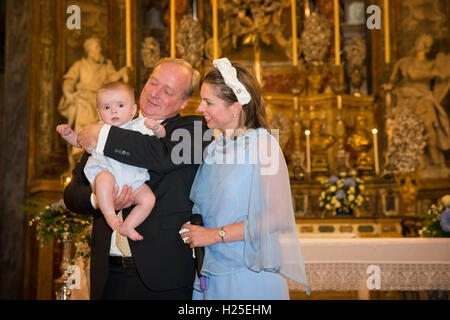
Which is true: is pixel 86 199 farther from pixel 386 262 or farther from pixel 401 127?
pixel 401 127

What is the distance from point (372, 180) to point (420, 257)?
9.06 feet

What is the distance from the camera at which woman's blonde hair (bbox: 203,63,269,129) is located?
8.24ft

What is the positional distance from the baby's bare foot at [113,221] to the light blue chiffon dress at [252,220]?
367mm

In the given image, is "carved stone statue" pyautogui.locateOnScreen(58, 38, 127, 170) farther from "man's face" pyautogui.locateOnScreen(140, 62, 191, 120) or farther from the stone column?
"man's face" pyautogui.locateOnScreen(140, 62, 191, 120)

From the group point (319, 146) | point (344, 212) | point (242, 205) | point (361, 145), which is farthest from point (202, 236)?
point (361, 145)

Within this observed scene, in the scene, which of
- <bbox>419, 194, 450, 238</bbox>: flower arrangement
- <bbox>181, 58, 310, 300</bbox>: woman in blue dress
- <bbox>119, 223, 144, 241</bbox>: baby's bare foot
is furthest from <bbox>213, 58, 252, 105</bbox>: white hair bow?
<bbox>419, 194, 450, 238</bbox>: flower arrangement

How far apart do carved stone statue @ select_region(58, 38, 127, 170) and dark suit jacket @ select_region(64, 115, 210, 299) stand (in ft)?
15.1

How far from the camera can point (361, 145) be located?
283 inches

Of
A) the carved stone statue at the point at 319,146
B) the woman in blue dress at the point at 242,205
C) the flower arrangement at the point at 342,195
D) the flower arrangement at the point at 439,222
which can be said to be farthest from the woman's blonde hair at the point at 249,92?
the carved stone statue at the point at 319,146

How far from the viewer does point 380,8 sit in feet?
25.6

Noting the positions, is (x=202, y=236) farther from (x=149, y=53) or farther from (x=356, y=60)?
(x=356, y=60)

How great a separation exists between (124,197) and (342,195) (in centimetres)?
372

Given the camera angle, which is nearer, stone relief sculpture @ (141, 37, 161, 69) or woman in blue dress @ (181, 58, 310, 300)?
woman in blue dress @ (181, 58, 310, 300)

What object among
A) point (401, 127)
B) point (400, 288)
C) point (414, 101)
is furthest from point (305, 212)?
point (400, 288)
